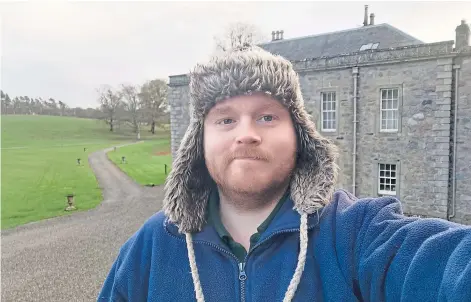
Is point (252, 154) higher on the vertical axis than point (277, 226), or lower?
higher

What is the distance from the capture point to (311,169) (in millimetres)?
1694

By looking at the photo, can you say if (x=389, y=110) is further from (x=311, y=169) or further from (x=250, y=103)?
(x=250, y=103)

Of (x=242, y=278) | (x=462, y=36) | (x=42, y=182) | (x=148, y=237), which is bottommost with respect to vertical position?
(x=42, y=182)

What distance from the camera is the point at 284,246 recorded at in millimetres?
1508

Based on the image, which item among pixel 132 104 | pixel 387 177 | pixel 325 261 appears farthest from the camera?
pixel 132 104

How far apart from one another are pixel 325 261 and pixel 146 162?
29216 millimetres

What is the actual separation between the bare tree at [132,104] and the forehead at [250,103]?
54.1 metres

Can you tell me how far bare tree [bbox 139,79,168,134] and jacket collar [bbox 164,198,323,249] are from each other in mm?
49439

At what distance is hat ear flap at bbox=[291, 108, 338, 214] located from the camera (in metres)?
1.53

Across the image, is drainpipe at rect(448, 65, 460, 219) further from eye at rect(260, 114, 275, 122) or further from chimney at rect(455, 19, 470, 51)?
eye at rect(260, 114, 275, 122)

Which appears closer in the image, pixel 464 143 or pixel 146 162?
pixel 464 143

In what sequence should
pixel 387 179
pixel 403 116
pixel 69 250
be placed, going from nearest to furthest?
1. pixel 69 250
2. pixel 403 116
3. pixel 387 179

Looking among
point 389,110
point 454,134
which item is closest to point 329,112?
point 389,110

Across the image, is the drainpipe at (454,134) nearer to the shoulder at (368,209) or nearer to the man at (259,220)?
the man at (259,220)
